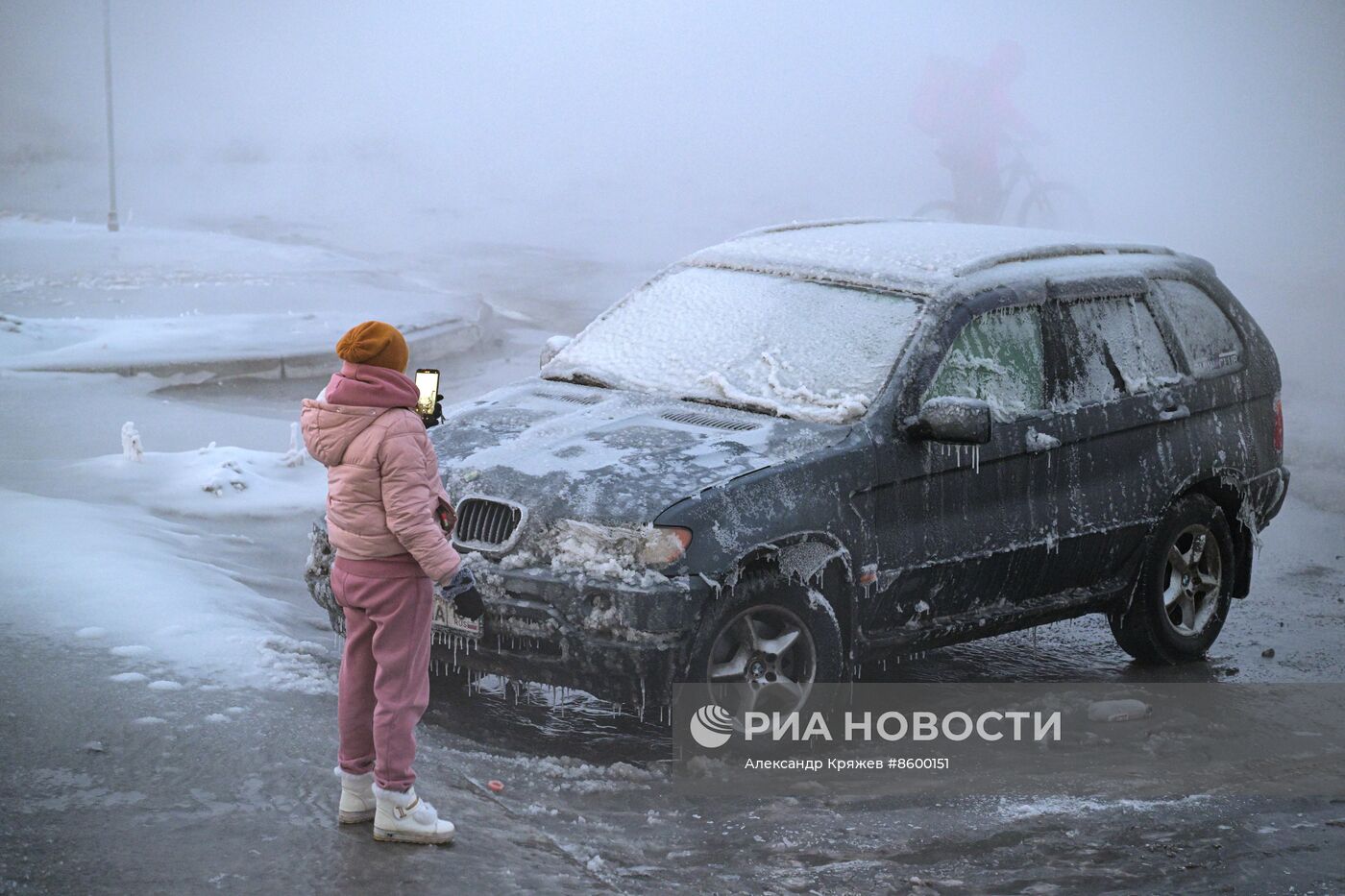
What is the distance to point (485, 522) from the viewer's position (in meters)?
5.59

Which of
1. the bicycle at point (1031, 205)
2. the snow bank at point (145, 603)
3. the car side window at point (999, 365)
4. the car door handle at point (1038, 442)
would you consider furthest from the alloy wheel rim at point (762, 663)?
the bicycle at point (1031, 205)

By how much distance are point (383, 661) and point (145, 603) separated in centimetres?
227

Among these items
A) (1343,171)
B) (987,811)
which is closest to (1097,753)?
(987,811)

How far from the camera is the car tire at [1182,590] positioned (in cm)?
700

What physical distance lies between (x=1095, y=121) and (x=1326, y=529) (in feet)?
123

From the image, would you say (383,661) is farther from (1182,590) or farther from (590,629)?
(1182,590)

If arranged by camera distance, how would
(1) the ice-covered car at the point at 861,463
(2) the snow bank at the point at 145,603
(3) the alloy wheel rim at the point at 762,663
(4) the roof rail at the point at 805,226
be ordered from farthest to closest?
1. (4) the roof rail at the point at 805,226
2. (2) the snow bank at the point at 145,603
3. (3) the alloy wheel rim at the point at 762,663
4. (1) the ice-covered car at the point at 861,463

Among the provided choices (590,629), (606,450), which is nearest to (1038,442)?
(606,450)

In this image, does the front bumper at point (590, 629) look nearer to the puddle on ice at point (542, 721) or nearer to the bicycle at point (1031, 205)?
the puddle on ice at point (542, 721)

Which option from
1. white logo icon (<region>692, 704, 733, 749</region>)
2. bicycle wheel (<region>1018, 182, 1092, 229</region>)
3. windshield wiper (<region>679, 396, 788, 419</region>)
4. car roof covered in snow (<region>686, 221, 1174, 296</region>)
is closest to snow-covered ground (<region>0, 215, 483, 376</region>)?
car roof covered in snow (<region>686, 221, 1174, 296</region>)

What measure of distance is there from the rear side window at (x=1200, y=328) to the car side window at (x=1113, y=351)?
0.52ft

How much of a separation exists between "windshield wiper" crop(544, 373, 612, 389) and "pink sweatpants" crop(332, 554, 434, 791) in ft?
7.33

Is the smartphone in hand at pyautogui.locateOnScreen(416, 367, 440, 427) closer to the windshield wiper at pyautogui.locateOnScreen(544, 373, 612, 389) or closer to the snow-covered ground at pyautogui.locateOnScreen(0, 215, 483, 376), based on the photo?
the windshield wiper at pyautogui.locateOnScreen(544, 373, 612, 389)

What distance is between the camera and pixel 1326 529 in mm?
10242
